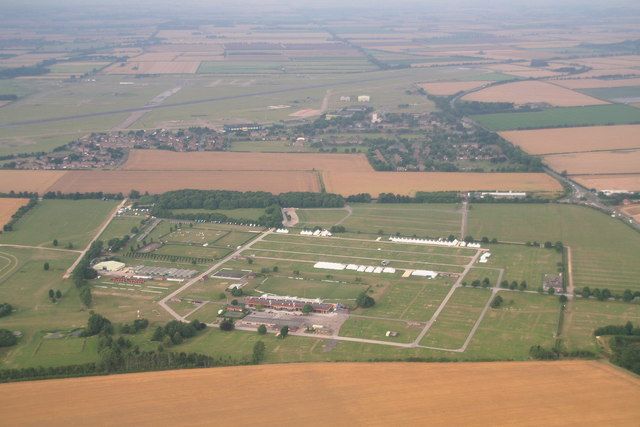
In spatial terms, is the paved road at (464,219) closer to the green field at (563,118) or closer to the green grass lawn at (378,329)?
the green grass lawn at (378,329)

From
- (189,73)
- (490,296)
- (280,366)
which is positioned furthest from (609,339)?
(189,73)

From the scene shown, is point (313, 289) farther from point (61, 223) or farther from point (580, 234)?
point (61, 223)

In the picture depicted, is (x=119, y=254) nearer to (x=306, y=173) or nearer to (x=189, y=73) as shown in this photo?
(x=306, y=173)

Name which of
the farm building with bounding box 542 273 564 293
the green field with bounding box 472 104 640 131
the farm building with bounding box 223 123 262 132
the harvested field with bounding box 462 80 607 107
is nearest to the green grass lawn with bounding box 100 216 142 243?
the farm building with bounding box 542 273 564 293

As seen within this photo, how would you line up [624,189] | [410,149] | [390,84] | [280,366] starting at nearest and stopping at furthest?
[280,366] < [624,189] < [410,149] < [390,84]

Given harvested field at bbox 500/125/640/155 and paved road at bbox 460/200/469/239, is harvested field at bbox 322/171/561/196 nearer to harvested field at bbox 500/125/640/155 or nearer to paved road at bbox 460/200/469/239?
paved road at bbox 460/200/469/239

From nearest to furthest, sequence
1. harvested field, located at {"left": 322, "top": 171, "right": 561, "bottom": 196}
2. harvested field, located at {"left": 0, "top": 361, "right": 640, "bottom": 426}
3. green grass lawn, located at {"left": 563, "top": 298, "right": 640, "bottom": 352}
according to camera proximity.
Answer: harvested field, located at {"left": 0, "top": 361, "right": 640, "bottom": 426}
green grass lawn, located at {"left": 563, "top": 298, "right": 640, "bottom": 352}
harvested field, located at {"left": 322, "top": 171, "right": 561, "bottom": 196}
